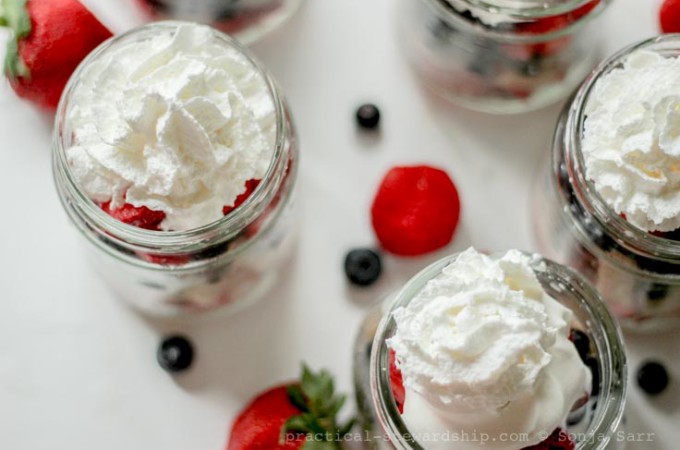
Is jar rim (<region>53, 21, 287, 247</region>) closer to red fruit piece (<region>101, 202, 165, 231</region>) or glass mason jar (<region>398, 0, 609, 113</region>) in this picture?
red fruit piece (<region>101, 202, 165, 231</region>)

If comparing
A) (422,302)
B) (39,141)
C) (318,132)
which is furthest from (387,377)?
(39,141)

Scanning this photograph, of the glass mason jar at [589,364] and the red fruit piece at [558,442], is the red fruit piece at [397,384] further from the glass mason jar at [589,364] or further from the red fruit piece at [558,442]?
the red fruit piece at [558,442]

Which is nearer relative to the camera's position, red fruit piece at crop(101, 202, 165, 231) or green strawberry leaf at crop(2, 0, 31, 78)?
red fruit piece at crop(101, 202, 165, 231)

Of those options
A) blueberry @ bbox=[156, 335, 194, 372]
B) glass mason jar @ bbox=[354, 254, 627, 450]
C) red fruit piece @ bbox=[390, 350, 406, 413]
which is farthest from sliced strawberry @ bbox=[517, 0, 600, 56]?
blueberry @ bbox=[156, 335, 194, 372]

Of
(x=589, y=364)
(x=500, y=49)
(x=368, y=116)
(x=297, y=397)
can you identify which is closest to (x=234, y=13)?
(x=368, y=116)

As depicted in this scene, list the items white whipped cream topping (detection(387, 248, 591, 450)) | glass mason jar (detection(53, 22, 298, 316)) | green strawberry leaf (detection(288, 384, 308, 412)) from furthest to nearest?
green strawberry leaf (detection(288, 384, 308, 412))
glass mason jar (detection(53, 22, 298, 316))
white whipped cream topping (detection(387, 248, 591, 450))

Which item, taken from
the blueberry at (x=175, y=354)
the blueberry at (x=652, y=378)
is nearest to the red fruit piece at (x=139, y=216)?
the blueberry at (x=175, y=354)

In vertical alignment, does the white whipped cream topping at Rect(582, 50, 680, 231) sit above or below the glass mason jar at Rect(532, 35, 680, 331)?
above
